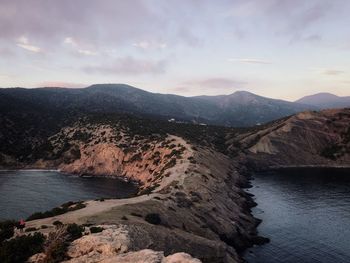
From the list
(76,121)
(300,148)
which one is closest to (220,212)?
(300,148)

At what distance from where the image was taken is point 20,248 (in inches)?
1431

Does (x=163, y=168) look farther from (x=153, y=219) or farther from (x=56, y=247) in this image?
(x=56, y=247)

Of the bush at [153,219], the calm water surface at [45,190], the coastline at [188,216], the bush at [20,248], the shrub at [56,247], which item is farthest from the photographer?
the calm water surface at [45,190]

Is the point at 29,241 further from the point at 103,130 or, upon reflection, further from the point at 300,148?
the point at 300,148

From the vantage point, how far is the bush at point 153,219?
187ft

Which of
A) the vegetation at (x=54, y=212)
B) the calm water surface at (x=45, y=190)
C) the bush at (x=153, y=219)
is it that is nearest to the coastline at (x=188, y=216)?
the bush at (x=153, y=219)

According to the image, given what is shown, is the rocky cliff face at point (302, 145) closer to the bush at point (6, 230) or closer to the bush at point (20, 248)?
the bush at point (6, 230)

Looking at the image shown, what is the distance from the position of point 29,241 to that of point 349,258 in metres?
53.5

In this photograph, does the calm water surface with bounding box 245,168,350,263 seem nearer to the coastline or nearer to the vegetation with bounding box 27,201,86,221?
the coastline

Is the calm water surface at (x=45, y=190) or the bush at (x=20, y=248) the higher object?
the bush at (x=20, y=248)

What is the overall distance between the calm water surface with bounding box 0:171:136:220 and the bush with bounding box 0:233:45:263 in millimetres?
50558

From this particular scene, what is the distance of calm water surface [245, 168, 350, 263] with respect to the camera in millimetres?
68375

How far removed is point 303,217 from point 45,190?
73644 mm

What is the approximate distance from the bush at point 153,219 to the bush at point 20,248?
20.8 m
